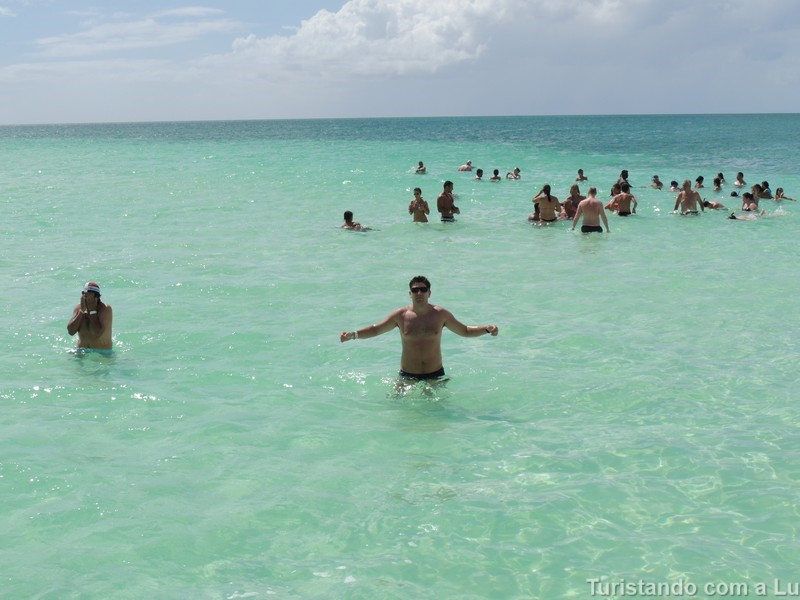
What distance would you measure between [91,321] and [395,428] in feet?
12.5

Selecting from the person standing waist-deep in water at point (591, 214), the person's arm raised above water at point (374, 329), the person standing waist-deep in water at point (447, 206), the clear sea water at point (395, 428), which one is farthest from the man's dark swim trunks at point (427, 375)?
the person standing waist-deep in water at point (447, 206)

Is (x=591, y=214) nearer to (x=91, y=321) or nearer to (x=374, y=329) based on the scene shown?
(x=374, y=329)

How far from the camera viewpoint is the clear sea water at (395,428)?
466 cm

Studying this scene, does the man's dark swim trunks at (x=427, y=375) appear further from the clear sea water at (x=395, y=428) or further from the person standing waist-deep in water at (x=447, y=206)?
the person standing waist-deep in water at (x=447, y=206)

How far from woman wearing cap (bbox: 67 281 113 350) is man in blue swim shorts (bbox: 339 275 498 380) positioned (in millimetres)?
2971

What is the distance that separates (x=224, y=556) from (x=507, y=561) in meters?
1.74

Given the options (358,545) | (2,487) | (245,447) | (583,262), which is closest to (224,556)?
(358,545)

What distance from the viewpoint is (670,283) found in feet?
39.4

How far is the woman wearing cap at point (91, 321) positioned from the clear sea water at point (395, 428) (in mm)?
221

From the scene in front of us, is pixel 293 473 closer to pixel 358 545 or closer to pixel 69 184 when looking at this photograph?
pixel 358 545

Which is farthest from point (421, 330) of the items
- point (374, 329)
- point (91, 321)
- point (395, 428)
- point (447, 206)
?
point (447, 206)

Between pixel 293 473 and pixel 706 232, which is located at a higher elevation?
pixel 706 232

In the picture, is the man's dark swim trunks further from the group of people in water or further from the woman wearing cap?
the group of people in water

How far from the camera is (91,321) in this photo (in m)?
8.27
